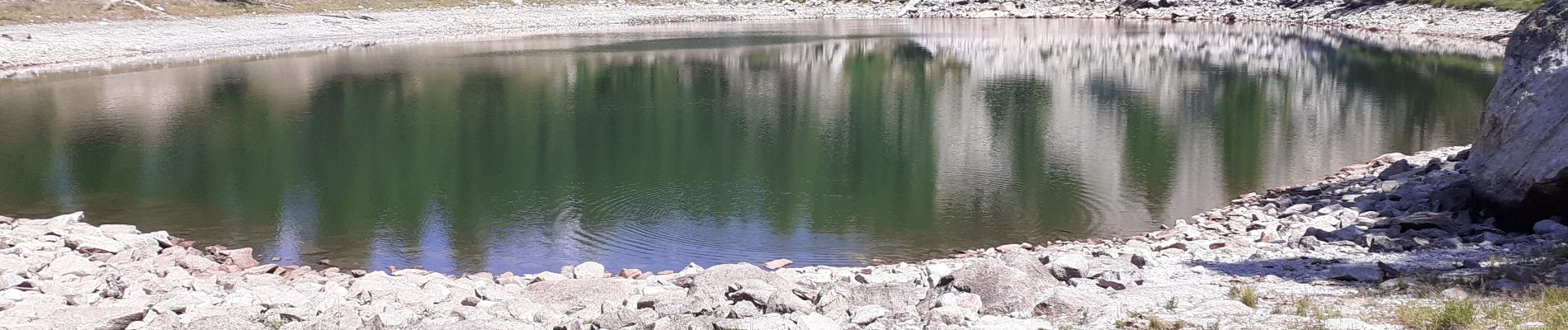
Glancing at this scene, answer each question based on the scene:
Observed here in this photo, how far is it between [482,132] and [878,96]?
44.7 feet

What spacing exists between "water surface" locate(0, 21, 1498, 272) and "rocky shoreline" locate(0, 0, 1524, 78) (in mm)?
5989

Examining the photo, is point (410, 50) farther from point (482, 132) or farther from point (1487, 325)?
point (1487, 325)

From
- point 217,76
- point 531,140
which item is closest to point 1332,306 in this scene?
point 531,140

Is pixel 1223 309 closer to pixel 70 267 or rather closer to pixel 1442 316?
pixel 1442 316

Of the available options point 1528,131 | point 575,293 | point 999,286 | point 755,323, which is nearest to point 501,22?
point 575,293

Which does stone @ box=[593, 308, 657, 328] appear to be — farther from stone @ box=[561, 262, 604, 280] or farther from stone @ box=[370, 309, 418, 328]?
stone @ box=[561, 262, 604, 280]

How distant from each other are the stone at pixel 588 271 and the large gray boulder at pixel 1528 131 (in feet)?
36.9

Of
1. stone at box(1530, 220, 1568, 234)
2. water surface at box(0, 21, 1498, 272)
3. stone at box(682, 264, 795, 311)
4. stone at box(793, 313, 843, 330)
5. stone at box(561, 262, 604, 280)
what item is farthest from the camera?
water surface at box(0, 21, 1498, 272)

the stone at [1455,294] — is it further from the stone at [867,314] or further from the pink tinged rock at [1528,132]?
the stone at [867,314]

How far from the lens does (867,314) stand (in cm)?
1024

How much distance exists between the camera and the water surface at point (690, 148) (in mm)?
19031

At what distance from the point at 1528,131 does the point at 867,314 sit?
380 inches

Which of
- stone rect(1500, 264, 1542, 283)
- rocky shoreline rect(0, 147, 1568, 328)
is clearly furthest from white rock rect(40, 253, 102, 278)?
stone rect(1500, 264, 1542, 283)

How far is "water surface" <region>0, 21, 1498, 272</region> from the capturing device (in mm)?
19031
